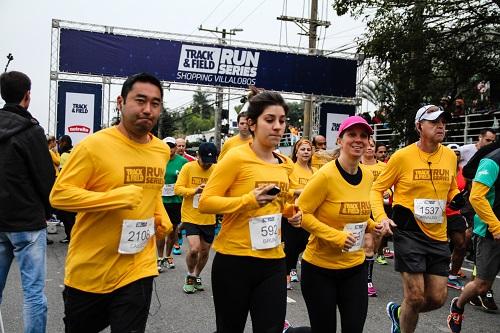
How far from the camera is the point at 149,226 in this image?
10.4 feet

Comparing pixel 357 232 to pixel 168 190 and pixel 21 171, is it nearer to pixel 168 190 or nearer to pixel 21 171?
pixel 21 171

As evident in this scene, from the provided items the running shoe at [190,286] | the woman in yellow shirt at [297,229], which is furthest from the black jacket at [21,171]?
the woman in yellow shirt at [297,229]

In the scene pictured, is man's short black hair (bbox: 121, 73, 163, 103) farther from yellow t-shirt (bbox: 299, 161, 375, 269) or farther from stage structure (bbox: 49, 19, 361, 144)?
stage structure (bbox: 49, 19, 361, 144)

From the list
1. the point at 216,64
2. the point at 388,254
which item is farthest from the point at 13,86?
the point at 216,64

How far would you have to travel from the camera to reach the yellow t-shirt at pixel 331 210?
374cm

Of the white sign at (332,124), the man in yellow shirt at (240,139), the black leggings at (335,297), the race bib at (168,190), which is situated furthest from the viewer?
the white sign at (332,124)

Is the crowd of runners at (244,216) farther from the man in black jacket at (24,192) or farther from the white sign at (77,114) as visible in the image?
the white sign at (77,114)

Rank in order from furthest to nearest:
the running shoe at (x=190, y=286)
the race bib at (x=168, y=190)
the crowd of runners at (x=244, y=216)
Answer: the race bib at (x=168, y=190) < the running shoe at (x=190, y=286) < the crowd of runners at (x=244, y=216)

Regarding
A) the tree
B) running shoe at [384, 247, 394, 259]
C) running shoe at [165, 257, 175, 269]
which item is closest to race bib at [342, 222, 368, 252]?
running shoe at [165, 257, 175, 269]

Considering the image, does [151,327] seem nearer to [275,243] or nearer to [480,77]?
[275,243]

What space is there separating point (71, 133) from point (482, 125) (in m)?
13.1

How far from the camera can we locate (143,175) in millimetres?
3129

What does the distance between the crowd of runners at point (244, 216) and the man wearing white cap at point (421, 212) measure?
11 mm

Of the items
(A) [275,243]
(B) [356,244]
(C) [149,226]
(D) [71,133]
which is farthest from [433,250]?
(D) [71,133]
